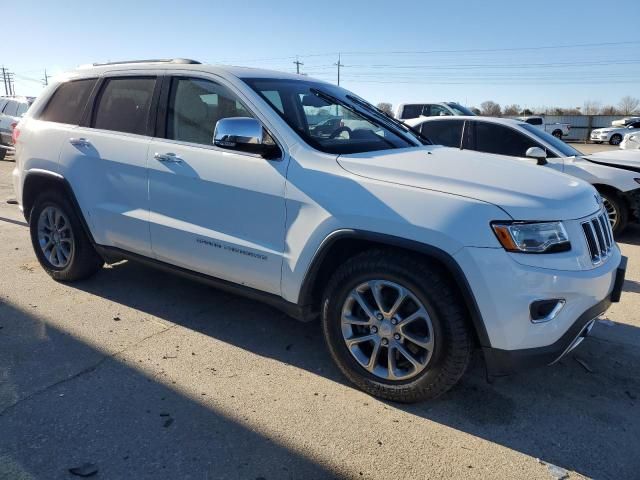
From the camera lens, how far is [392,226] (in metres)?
2.79

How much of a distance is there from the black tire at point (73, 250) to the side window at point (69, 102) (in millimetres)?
664

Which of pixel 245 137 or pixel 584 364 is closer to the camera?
pixel 245 137

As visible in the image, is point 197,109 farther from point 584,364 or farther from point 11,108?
point 11,108

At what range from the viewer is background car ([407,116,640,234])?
6883 mm

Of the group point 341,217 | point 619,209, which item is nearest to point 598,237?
point 341,217

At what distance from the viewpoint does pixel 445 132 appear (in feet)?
25.6

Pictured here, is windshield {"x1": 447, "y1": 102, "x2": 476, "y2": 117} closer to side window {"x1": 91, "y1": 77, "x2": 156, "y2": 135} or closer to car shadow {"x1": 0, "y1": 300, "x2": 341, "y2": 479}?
side window {"x1": 91, "y1": 77, "x2": 156, "y2": 135}

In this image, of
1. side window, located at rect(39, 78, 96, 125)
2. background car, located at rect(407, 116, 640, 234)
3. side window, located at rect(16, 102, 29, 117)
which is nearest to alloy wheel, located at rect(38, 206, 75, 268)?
side window, located at rect(39, 78, 96, 125)

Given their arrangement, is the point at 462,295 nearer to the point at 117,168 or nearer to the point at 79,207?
the point at 117,168

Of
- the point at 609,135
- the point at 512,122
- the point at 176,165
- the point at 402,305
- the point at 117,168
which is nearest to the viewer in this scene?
the point at 402,305

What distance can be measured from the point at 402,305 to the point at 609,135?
1411 inches

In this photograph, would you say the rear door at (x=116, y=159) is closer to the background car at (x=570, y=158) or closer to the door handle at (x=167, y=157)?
the door handle at (x=167, y=157)

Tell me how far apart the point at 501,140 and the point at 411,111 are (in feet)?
28.6

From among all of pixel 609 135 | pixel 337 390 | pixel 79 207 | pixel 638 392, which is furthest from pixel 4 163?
pixel 609 135
